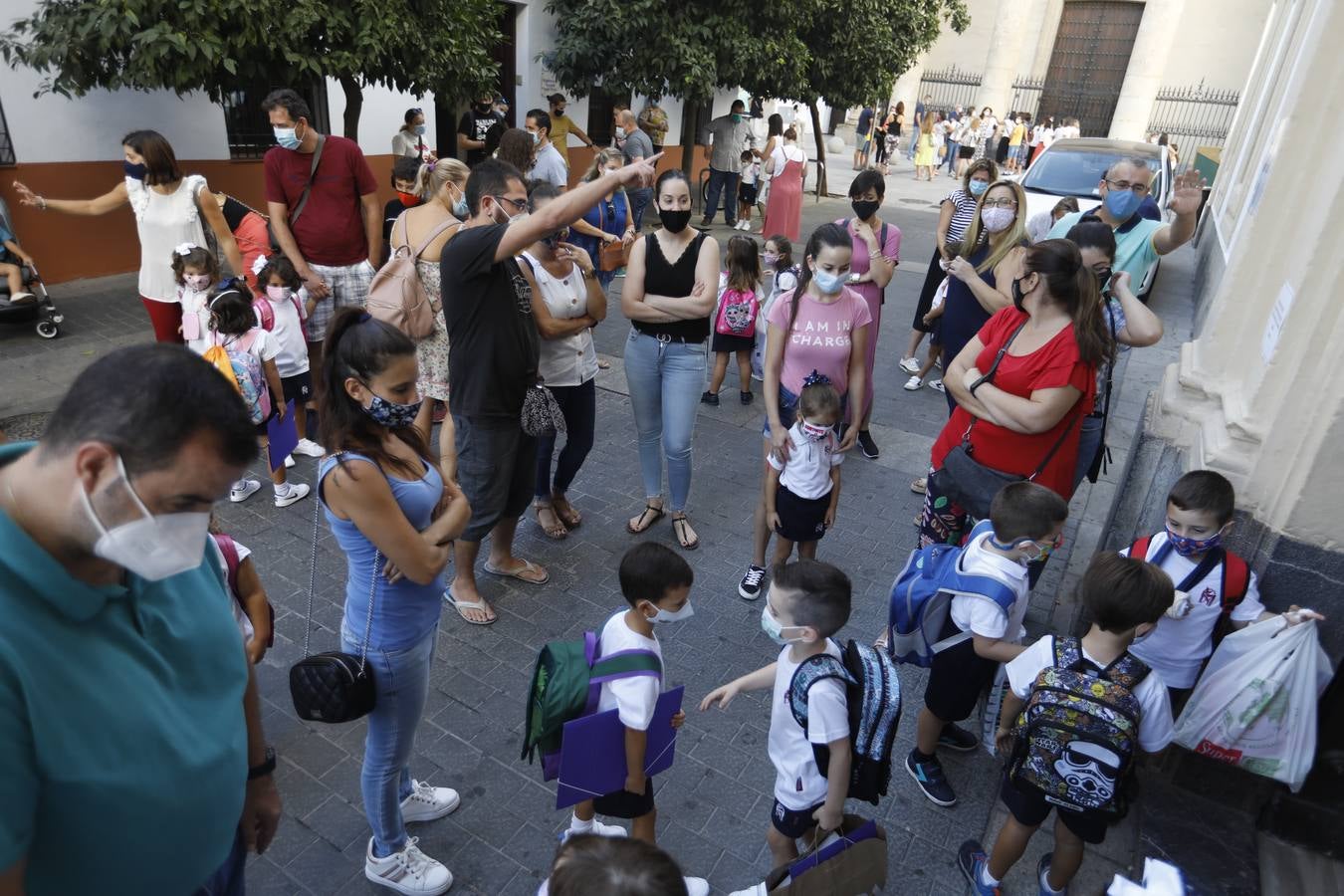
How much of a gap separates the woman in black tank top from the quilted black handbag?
237 cm

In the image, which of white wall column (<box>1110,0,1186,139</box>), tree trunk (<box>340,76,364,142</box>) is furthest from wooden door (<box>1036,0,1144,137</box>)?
tree trunk (<box>340,76,364,142</box>)

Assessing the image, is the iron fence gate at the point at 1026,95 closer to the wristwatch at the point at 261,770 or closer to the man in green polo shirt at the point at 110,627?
the wristwatch at the point at 261,770

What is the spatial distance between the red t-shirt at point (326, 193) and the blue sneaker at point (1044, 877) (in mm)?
5342

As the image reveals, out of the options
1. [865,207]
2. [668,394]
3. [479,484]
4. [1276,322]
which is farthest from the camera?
[865,207]

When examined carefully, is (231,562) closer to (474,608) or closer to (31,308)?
(474,608)

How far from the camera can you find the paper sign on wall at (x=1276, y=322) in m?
2.99

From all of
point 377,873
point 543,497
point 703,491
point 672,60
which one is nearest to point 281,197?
point 543,497

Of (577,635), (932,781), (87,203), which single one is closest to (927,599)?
(932,781)

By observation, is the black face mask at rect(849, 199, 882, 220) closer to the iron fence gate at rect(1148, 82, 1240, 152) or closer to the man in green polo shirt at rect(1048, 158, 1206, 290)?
the man in green polo shirt at rect(1048, 158, 1206, 290)

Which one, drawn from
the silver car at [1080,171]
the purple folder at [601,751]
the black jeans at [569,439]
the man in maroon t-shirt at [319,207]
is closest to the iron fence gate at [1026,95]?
the silver car at [1080,171]

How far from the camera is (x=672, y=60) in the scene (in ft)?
37.6

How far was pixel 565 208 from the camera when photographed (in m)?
2.91

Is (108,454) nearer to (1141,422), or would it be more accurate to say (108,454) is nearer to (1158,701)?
(1158,701)

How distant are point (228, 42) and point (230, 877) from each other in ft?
22.1
